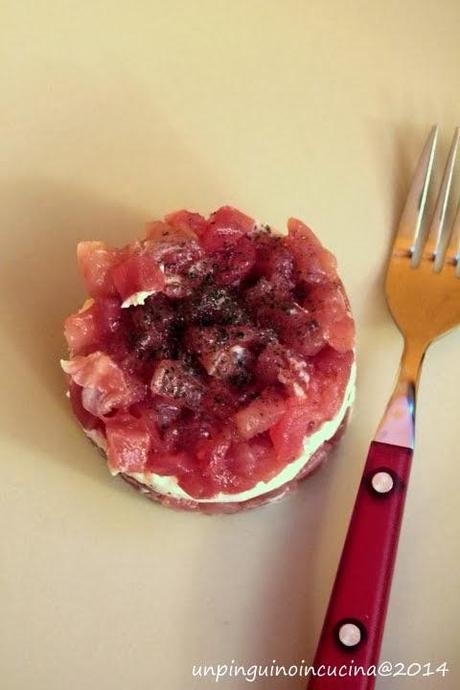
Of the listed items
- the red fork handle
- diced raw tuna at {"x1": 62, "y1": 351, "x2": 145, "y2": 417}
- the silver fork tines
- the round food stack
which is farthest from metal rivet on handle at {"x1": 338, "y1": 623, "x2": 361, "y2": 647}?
diced raw tuna at {"x1": 62, "y1": 351, "x2": 145, "y2": 417}

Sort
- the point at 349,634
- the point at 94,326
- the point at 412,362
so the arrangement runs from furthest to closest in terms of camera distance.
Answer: the point at 412,362
the point at 94,326
the point at 349,634

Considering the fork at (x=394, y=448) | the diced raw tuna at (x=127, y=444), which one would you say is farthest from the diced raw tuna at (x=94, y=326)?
the fork at (x=394, y=448)

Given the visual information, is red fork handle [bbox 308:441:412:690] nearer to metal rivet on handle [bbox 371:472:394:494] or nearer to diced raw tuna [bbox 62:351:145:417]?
metal rivet on handle [bbox 371:472:394:494]

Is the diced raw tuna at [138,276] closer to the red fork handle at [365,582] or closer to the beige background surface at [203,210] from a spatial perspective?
the beige background surface at [203,210]

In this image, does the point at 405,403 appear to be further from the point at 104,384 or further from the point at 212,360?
the point at 104,384

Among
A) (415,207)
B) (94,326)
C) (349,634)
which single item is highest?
(415,207)

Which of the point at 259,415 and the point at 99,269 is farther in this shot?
the point at 99,269

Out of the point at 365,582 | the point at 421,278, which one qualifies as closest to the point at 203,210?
the point at 421,278
